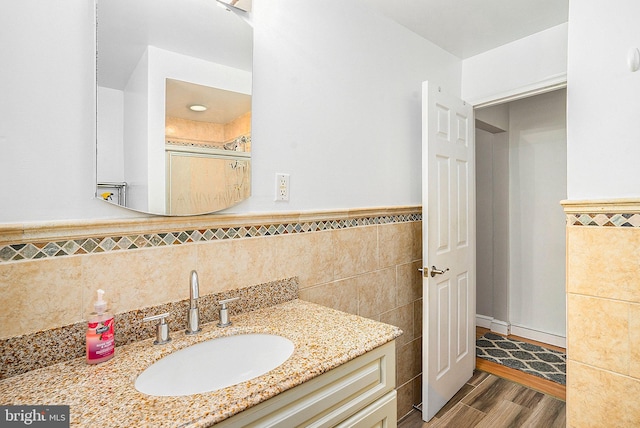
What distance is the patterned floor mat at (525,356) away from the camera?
8.51 ft

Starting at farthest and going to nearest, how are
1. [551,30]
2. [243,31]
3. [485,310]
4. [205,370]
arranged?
[485,310] < [551,30] < [243,31] < [205,370]

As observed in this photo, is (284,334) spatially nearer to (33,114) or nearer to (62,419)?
(62,419)

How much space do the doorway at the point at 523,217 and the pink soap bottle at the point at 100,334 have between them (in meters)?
3.13

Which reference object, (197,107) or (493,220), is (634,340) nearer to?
(197,107)

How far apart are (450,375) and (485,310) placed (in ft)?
5.15

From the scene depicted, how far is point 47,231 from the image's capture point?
93 centimetres

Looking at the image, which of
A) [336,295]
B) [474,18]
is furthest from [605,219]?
[474,18]

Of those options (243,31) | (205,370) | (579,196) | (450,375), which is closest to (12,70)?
(243,31)

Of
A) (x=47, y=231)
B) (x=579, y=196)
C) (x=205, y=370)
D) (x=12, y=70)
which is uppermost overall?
(x=12, y=70)

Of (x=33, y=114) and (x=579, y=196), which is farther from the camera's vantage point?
(x=579, y=196)

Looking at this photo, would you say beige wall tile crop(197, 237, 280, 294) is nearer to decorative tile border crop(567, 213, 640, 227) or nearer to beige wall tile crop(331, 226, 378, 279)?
beige wall tile crop(331, 226, 378, 279)

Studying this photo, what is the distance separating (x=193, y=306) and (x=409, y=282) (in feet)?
4.90

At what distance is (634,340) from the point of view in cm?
142

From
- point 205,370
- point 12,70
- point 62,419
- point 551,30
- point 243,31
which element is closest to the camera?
point 62,419
